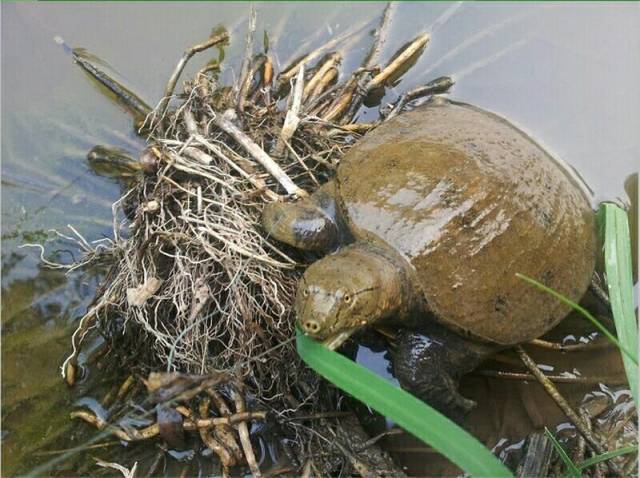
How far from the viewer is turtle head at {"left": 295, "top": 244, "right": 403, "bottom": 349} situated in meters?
2.01

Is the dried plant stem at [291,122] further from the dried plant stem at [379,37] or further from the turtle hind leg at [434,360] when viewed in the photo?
the turtle hind leg at [434,360]

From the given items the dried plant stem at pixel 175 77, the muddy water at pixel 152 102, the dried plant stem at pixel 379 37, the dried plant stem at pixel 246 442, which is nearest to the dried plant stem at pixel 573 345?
the muddy water at pixel 152 102

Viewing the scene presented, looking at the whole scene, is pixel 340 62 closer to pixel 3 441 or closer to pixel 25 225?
pixel 25 225

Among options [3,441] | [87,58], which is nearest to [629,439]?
[3,441]

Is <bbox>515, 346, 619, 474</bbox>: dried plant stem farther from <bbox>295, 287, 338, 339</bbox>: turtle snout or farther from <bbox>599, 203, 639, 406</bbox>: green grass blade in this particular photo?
<bbox>295, 287, 338, 339</bbox>: turtle snout

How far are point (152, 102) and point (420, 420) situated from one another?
2.28 metres

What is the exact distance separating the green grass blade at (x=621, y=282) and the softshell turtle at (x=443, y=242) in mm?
150

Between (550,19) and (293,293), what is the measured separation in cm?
245

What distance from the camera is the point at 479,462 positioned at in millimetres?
1900

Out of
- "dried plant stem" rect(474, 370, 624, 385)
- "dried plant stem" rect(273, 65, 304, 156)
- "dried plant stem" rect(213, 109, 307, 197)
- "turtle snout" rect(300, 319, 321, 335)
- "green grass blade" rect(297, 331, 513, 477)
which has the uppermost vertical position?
"dried plant stem" rect(273, 65, 304, 156)

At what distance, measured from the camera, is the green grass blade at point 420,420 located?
1895 millimetres

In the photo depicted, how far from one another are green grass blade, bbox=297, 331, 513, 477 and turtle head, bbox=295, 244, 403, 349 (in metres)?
0.17

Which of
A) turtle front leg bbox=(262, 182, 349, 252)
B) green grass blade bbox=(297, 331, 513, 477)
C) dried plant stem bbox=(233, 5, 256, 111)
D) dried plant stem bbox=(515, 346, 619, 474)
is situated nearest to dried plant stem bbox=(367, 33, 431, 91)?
dried plant stem bbox=(233, 5, 256, 111)

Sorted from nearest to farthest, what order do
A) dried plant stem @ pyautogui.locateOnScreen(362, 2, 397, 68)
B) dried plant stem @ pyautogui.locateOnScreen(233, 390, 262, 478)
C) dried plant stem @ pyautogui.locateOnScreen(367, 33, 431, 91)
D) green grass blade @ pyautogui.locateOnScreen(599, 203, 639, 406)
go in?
green grass blade @ pyautogui.locateOnScreen(599, 203, 639, 406) < dried plant stem @ pyautogui.locateOnScreen(233, 390, 262, 478) < dried plant stem @ pyautogui.locateOnScreen(367, 33, 431, 91) < dried plant stem @ pyautogui.locateOnScreen(362, 2, 397, 68)
